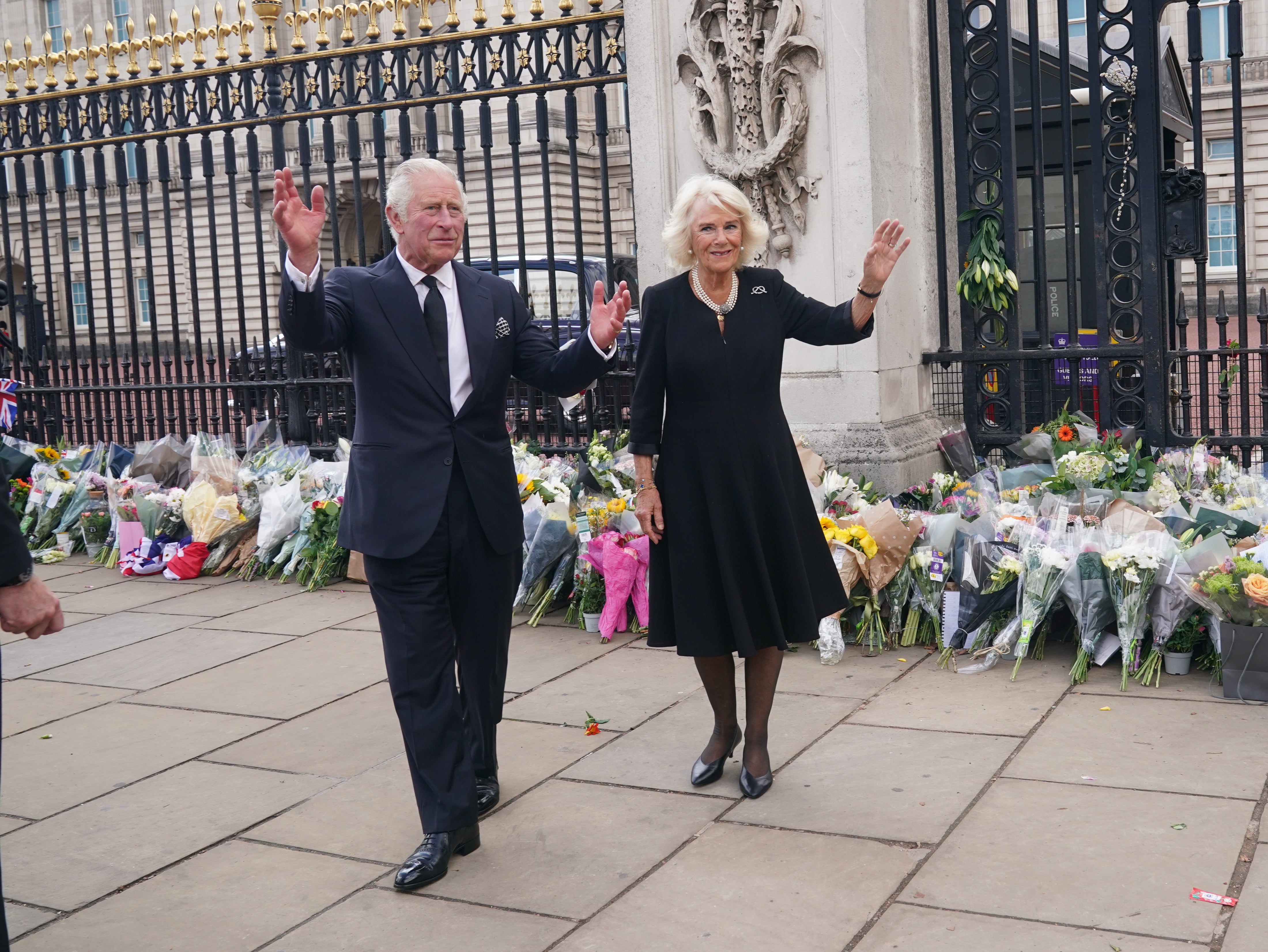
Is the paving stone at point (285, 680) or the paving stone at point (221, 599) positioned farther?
the paving stone at point (221, 599)

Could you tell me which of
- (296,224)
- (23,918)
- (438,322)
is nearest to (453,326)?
(438,322)

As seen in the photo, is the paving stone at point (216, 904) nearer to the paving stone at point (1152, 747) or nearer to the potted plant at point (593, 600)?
the paving stone at point (1152, 747)

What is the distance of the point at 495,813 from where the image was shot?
3.88 metres

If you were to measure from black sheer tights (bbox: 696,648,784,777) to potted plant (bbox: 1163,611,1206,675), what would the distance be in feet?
5.54

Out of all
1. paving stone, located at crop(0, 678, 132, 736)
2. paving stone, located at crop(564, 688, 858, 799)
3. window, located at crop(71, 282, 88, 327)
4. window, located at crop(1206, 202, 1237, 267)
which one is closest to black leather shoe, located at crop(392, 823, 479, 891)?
paving stone, located at crop(564, 688, 858, 799)

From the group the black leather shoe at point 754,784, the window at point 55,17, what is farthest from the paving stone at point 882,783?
the window at point 55,17

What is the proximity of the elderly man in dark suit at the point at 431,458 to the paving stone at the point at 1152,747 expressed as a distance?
166 cm

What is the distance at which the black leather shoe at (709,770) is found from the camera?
4.00m

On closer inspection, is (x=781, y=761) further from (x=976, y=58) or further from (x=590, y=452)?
(x=976, y=58)

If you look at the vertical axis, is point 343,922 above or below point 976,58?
below

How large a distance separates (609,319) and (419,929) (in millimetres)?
1697

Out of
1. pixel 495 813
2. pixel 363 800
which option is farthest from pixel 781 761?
pixel 363 800

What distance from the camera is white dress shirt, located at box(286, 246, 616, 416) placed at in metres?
3.62

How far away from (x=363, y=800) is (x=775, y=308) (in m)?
1.96
